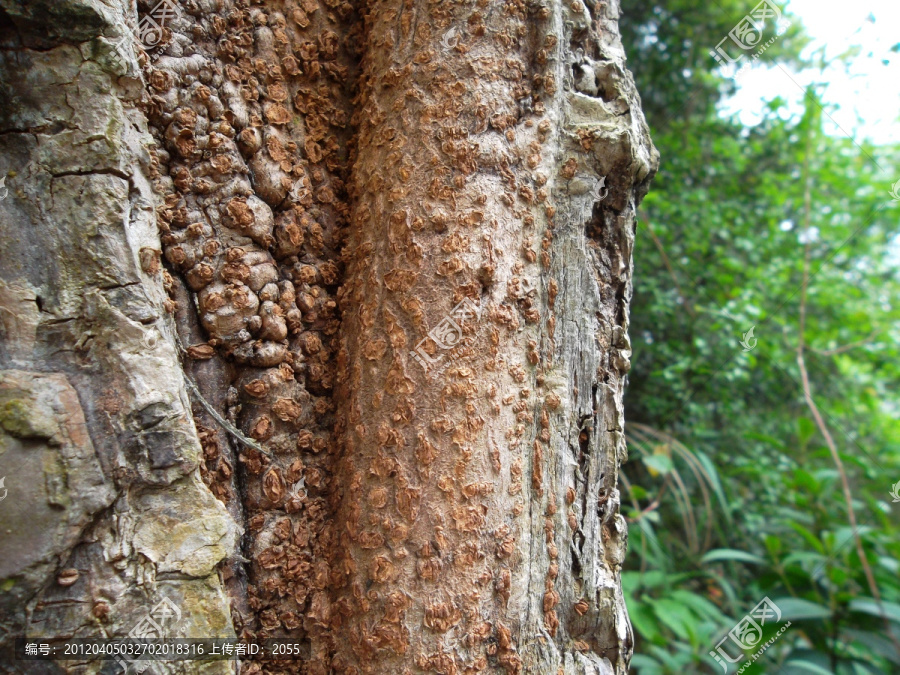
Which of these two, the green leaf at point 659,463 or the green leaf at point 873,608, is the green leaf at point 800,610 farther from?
the green leaf at point 659,463

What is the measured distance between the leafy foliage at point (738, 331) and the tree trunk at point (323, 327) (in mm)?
1722

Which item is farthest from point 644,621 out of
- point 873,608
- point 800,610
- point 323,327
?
point 323,327

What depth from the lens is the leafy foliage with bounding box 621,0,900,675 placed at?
2678mm

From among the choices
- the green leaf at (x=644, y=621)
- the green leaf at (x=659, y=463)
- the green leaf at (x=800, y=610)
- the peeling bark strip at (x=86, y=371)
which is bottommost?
the green leaf at (x=644, y=621)

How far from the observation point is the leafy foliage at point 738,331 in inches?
105

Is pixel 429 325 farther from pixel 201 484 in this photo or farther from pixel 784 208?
pixel 784 208

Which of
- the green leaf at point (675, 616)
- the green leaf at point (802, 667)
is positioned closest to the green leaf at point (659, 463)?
the green leaf at point (675, 616)

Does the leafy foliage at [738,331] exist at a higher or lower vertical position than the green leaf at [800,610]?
higher

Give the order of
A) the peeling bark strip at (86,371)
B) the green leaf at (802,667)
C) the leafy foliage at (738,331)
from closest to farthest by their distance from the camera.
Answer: the peeling bark strip at (86,371), the green leaf at (802,667), the leafy foliage at (738,331)

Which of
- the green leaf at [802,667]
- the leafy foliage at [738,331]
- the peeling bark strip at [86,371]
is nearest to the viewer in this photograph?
the peeling bark strip at [86,371]

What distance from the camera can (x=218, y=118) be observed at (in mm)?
1012

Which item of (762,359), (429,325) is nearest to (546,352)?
(429,325)

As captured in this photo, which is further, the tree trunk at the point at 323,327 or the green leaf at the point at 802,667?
the green leaf at the point at 802,667

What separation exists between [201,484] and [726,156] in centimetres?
309
